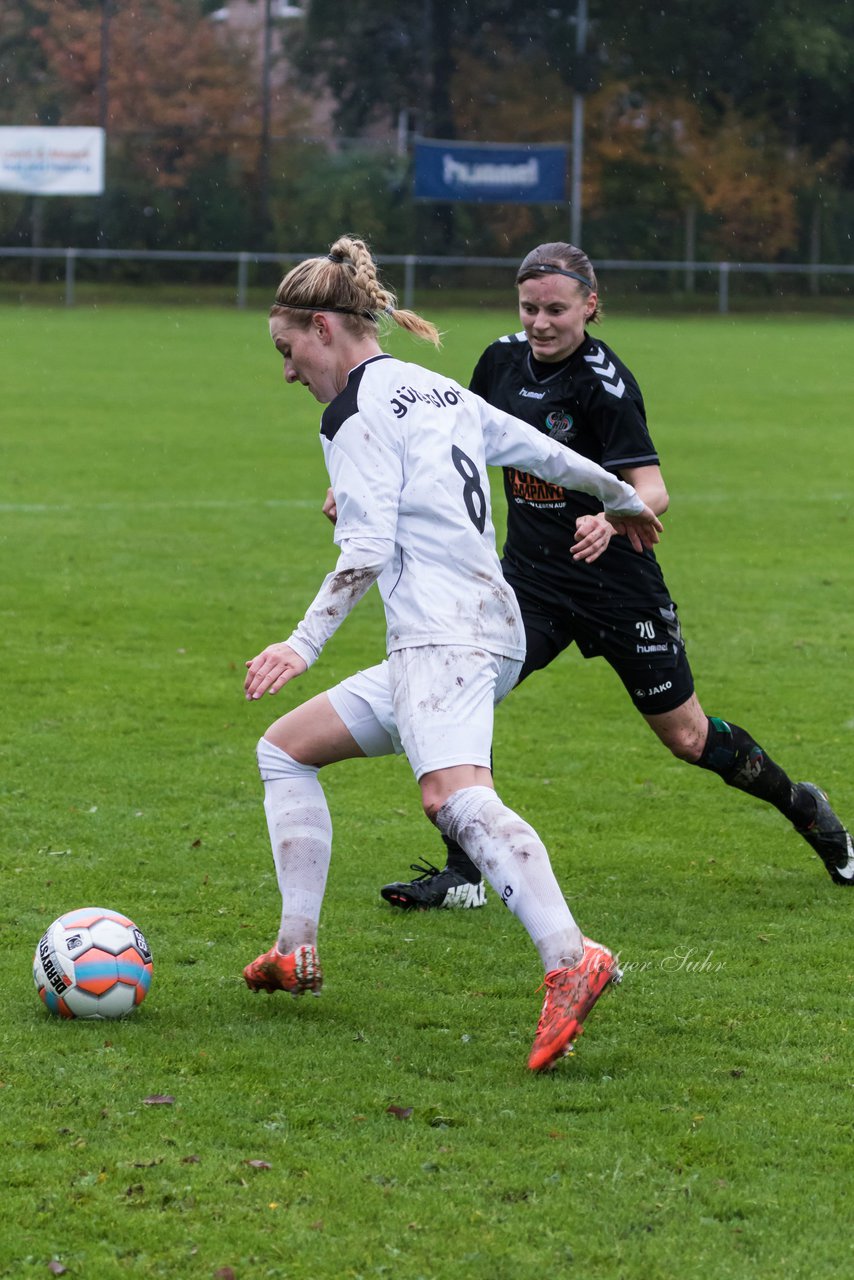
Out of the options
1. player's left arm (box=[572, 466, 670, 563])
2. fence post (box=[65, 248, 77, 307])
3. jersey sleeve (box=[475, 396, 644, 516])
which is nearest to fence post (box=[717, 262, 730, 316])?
fence post (box=[65, 248, 77, 307])

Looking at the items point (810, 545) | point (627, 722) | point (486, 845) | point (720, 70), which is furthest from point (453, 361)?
point (720, 70)

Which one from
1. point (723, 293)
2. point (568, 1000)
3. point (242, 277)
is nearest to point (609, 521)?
point (568, 1000)

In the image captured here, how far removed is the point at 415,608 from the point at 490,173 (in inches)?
1605

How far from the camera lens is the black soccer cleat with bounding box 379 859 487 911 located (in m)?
5.66

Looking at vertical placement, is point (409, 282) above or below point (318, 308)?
above

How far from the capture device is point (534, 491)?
19.1ft

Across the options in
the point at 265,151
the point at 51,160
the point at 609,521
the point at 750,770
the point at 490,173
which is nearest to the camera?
the point at 609,521

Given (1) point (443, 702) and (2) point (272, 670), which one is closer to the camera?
(2) point (272, 670)

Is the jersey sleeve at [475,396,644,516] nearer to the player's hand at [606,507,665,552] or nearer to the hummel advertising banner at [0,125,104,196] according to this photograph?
the player's hand at [606,507,665,552]

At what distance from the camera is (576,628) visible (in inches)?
228

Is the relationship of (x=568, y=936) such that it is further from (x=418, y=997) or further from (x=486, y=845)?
(x=418, y=997)

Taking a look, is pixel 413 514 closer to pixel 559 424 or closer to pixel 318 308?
pixel 318 308

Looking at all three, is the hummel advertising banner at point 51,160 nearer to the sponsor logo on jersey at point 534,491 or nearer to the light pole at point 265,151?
the light pole at point 265,151

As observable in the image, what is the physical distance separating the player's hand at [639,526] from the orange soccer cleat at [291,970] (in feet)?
4.75
